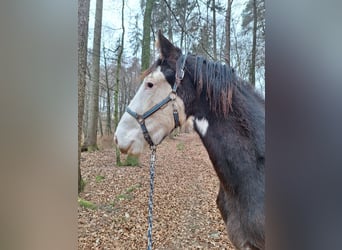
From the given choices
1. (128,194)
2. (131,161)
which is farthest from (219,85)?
(128,194)

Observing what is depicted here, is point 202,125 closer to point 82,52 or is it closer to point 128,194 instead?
point 128,194

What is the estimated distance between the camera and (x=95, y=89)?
1186 millimetres

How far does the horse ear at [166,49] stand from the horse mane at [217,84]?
4.5 inches

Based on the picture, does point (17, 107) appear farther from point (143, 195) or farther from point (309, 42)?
point (309, 42)

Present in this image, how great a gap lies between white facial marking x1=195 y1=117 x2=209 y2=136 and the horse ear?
0.89 ft

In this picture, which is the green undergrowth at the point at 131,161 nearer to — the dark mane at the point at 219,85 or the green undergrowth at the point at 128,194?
the green undergrowth at the point at 128,194

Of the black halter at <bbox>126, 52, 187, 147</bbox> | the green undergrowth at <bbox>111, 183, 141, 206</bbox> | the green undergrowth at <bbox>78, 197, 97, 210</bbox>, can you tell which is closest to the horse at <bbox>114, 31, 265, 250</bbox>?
the black halter at <bbox>126, 52, 187, 147</bbox>

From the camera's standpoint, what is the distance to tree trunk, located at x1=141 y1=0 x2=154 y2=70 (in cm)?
111

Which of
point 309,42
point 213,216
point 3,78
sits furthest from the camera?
point 213,216

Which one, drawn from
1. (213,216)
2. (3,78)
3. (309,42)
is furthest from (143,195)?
(309,42)

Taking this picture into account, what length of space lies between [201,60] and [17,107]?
740mm

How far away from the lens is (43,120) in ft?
3.51

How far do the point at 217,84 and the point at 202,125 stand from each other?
0.17 meters

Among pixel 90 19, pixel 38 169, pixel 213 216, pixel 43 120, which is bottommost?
pixel 213 216
